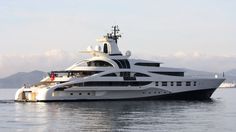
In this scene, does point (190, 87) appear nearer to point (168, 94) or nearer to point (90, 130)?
point (168, 94)

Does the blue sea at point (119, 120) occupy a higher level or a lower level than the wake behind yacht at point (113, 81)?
→ lower

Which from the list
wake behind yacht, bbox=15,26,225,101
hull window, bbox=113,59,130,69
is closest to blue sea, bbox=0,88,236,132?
wake behind yacht, bbox=15,26,225,101

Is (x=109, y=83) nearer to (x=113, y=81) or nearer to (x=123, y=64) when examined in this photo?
(x=113, y=81)

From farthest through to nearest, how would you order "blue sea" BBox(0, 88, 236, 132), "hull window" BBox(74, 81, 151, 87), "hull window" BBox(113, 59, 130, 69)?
1. "hull window" BBox(113, 59, 130, 69)
2. "hull window" BBox(74, 81, 151, 87)
3. "blue sea" BBox(0, 88, 236, 132)

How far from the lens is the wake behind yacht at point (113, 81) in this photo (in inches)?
2793

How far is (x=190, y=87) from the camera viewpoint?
249 ft

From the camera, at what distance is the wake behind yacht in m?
70.9

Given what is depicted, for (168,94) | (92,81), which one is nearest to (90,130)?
(92,81)

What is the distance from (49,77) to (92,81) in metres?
6.31

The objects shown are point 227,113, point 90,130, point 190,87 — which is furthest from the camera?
point 190,87

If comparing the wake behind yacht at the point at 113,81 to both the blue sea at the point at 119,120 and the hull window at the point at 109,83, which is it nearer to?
the hull window at the point at 109,83

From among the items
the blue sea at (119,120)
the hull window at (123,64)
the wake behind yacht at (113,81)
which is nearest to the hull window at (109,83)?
the wake behind yacht at (113,81)

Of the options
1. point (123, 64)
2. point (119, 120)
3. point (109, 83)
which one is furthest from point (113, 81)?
point (119, 120)

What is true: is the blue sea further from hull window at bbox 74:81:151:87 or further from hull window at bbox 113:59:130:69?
hull window at bbox 113:59:130:69
